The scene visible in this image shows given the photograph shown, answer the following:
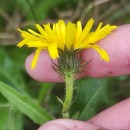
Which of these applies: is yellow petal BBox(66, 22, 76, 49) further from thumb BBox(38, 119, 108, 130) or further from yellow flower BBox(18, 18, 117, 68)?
thumb BBox(38, 119, 108, 130)

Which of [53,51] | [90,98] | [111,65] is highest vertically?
[53,51]

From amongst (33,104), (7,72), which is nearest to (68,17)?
(7,72)

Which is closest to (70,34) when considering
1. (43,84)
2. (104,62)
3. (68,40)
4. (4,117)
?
(68,40)

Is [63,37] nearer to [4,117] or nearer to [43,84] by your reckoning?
[4,117]

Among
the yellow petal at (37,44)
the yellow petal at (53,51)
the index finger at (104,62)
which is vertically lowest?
the index finger at (104,62)

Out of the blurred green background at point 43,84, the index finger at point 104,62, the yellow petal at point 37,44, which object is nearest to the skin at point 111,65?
the index finger at point 104,62

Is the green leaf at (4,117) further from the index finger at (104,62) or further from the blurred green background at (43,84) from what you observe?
the index finger at (104,62)

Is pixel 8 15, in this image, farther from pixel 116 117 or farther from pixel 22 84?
pixel 116 117

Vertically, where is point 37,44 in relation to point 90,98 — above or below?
above
